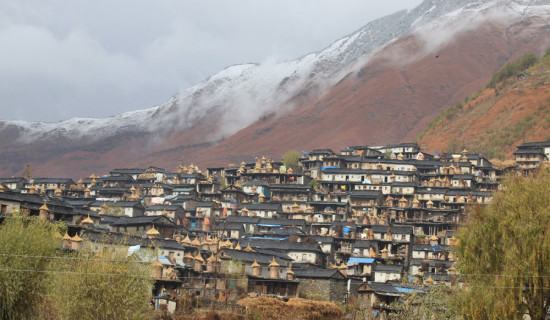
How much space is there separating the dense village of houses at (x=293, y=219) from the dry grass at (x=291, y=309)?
5.07 meters

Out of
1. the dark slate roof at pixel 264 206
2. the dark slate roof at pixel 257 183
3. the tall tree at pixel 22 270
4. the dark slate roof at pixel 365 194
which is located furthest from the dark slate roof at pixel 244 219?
the tall tree at pixel 22 270

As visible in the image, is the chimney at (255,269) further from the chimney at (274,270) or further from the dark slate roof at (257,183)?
the dark slate roof at (257,183)

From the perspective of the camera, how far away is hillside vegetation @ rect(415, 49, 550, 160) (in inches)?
6270

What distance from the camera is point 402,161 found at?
130125mm

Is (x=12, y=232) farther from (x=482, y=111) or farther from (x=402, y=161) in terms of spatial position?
(x=482, y=111)

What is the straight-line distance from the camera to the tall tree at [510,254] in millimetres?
38312

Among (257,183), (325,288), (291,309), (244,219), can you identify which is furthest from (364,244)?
(257,183)

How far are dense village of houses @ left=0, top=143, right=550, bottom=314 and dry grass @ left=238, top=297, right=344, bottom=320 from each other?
507 cm

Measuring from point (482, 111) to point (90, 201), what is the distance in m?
102

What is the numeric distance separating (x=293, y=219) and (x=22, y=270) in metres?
64.7

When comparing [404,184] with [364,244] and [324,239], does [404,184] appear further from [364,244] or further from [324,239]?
[364,244]

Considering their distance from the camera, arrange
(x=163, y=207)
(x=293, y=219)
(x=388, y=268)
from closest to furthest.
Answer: (x=388, y=268), (x=293, y=219), (x=163, y=207)

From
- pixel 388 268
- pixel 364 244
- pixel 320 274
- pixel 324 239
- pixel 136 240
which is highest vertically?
pixel 324 239

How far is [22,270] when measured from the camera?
44.7m
